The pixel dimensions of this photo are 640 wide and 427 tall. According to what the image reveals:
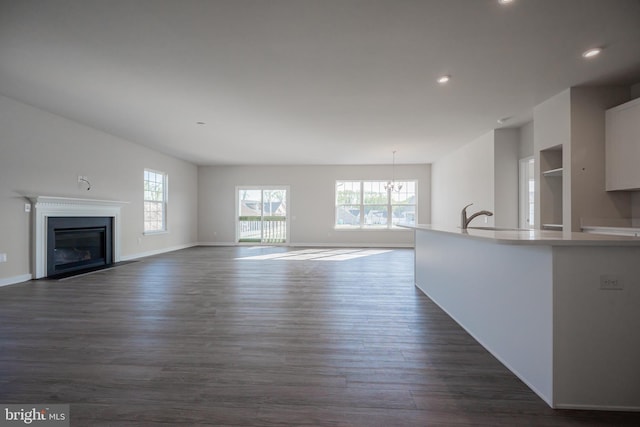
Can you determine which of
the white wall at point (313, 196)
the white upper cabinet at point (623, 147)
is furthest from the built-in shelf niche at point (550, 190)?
the white wall at point (313, 196)

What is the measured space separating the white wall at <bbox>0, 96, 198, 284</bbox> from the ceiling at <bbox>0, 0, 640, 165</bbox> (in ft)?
1.26

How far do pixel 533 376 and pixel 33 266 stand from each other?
6627 mm

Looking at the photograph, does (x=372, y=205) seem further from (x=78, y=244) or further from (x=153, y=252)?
(x=78, y=244)

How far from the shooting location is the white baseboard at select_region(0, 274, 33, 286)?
430 centimetres

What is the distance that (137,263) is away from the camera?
20.6 feet

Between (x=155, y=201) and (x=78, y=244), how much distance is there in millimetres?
2376

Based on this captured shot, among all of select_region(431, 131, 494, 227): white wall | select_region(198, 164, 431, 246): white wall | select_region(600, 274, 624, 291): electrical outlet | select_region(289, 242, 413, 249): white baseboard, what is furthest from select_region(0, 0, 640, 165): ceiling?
select_region(289, 242, 413, 249): white baseboard

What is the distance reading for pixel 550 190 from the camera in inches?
174

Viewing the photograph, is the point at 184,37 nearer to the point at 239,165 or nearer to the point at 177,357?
the point at 177,357

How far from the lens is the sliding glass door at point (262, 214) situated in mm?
9844

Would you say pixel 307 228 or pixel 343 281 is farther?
pixel 307 228

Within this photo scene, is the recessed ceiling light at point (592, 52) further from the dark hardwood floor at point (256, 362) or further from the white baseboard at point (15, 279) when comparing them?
the white baseboard at point (15, 279)

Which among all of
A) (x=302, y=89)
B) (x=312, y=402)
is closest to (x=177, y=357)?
(x=312, y=402)

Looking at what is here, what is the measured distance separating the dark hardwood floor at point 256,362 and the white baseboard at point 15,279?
69cm
